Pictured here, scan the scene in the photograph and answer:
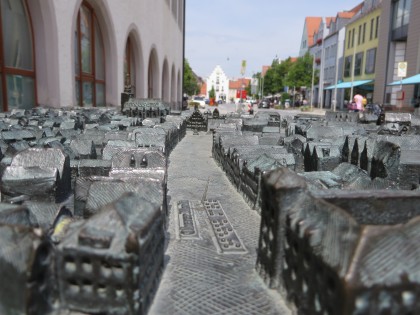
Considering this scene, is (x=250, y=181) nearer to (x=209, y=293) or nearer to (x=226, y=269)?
(x=226, y=269)

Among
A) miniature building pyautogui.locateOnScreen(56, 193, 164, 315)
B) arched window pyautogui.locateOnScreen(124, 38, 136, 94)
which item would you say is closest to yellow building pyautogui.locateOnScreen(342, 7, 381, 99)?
arched window pyautogui.locateOnScreen(124, 38, 136, 94)

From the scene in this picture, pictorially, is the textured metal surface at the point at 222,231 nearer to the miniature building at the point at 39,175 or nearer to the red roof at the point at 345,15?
the miniature building at the point at 39,175

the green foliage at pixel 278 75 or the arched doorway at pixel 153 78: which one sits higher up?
the green foliage at pixel 278 75

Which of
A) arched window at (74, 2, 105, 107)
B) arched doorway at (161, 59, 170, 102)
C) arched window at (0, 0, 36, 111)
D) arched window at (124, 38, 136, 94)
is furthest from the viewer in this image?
arched doorway at (161, 59, 170, 102)

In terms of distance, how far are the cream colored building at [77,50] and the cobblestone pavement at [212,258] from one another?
442 inches

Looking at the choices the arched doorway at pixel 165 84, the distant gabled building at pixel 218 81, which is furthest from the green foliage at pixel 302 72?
the distant gabled building at pixel 218 81

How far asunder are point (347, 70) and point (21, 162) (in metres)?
49.5

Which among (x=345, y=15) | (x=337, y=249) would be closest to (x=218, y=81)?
(x=345, y=15)

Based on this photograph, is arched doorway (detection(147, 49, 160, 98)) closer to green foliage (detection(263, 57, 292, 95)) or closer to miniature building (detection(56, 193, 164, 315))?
miniature building (detection(56, 193, 164, 315))

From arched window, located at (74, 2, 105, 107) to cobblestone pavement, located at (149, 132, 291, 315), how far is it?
14.9m

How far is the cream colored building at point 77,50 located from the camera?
1401cm

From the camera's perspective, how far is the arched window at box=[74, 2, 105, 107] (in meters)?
18.5

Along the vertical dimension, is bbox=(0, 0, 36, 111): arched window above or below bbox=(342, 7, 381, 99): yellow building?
below

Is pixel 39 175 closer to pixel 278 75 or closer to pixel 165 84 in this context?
pixel 165 84
